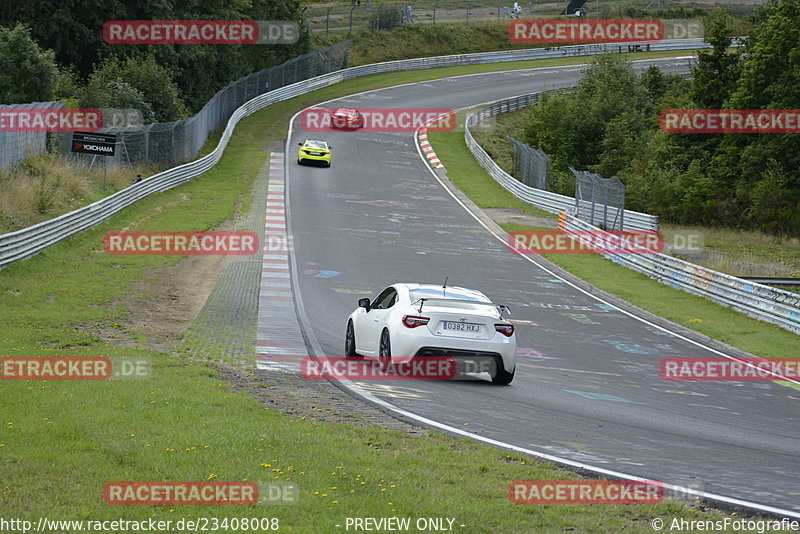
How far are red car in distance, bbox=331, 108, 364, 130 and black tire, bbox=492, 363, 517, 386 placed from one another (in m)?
47.0

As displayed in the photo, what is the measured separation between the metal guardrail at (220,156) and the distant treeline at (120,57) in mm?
4810

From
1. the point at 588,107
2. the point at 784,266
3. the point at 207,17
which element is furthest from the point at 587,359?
the point at 207,17

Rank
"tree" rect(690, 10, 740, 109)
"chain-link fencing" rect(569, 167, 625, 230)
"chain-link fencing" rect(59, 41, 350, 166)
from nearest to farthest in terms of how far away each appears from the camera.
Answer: "chain-link fencing" rect(569, 167, 625, 230)
"chain-link fencing" rect(59, 41, 350, 166)
"tree" rect(690, 10, 740, 109)

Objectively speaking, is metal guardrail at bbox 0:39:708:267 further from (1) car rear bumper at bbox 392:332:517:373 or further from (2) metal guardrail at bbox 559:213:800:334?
(1) car rear bumper at bbox 392:332:517:373

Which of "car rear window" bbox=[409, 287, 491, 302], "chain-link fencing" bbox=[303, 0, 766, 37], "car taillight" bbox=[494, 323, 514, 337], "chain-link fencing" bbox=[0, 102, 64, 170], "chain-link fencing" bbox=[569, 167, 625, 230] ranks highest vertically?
"chain-link fencing" bbox=[303, 0, 766, 37]

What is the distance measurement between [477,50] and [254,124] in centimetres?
3678

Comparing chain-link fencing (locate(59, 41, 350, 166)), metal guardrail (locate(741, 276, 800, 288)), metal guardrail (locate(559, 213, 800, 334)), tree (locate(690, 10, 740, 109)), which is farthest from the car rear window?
tree (locate(690, 10, 740, 109))

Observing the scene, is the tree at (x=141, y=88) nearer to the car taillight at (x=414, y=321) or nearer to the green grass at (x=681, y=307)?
the green grass at (x=681, y=307)

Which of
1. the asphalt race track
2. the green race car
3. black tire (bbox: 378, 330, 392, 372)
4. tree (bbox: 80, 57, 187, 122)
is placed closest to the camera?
the asphalt race track

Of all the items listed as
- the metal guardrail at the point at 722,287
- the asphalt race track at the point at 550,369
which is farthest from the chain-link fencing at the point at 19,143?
the metal guardrail at the point at 722,287

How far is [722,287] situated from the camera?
24.9 m

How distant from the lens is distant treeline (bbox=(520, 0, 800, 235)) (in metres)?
44.5

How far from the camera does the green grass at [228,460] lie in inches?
270

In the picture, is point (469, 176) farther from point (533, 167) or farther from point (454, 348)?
point (454, 348)
